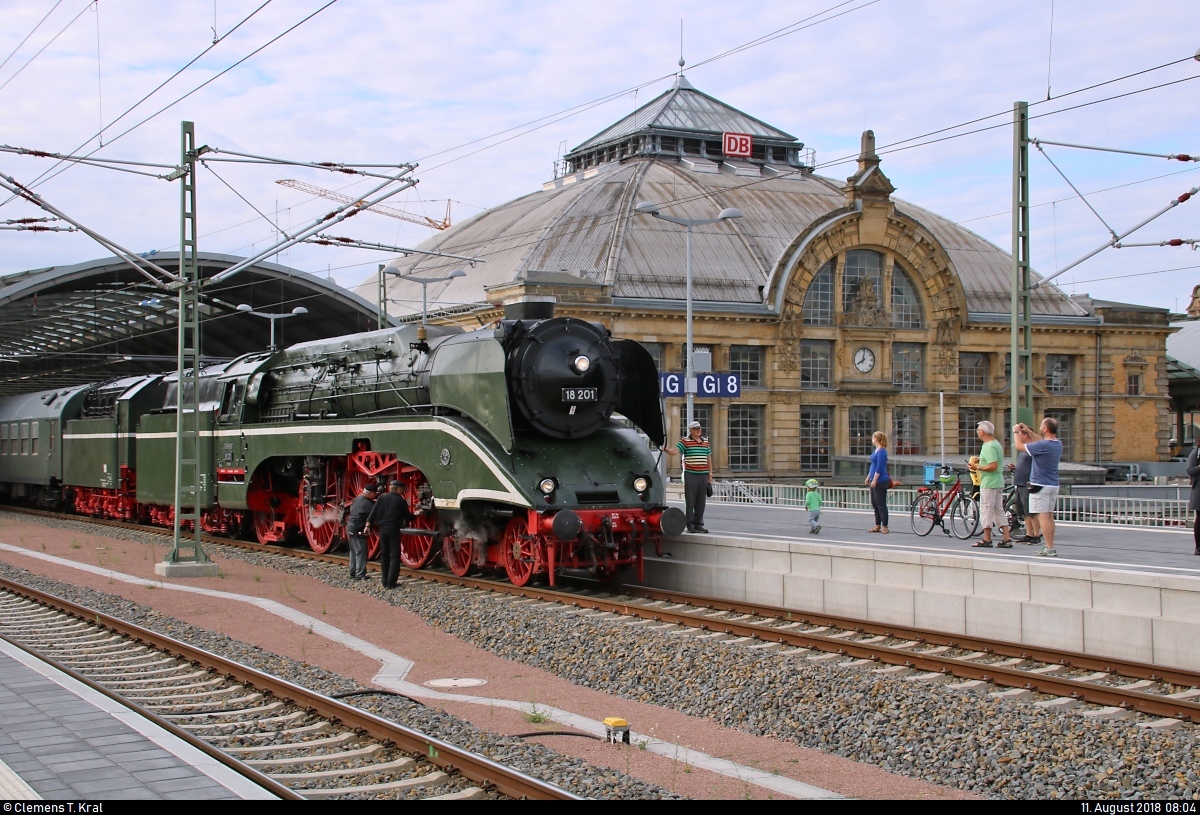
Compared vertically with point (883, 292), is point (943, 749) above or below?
below

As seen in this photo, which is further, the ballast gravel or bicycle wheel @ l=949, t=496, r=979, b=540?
bicycle wheel @ l=949, t=496, r=979, b=540

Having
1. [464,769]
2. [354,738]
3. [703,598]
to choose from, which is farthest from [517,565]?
[464,769]

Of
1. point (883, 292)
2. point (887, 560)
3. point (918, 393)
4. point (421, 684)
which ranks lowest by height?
point (421, 684)

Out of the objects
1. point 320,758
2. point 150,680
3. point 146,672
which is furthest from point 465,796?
point 146,672

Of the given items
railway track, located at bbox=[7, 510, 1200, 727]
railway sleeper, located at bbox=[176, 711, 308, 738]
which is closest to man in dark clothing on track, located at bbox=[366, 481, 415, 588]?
railway track, located at bbox=[7, 510, 1200, 727]

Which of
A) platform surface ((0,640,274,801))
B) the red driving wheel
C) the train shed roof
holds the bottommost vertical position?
platform surface ((0,640,274,801))

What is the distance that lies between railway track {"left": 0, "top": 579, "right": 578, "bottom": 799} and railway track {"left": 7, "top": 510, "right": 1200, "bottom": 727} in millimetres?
4632

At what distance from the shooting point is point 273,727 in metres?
8.66

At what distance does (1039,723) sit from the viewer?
27.5 feet

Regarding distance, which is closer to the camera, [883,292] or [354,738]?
[354,738]

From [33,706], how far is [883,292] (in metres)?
53.3

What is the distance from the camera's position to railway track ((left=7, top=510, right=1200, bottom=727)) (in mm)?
9383

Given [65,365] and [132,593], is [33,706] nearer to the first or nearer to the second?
[132,593]

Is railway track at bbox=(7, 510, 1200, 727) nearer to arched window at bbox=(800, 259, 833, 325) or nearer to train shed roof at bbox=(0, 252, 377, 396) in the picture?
train shed roof at bbox=(0, 252, 377, 396)
